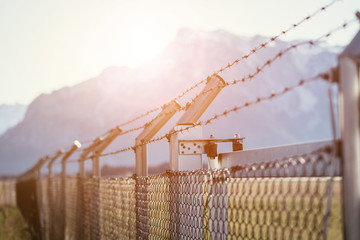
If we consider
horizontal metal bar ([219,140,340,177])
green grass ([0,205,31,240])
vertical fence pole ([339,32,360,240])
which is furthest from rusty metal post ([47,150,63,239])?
vertical fence pole ([339,32,360,240])

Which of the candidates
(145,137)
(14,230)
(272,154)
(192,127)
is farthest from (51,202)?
(272,154)

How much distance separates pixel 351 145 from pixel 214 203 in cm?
113

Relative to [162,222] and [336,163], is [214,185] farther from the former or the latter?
[336,163]

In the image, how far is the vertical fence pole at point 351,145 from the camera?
1655 millimetres

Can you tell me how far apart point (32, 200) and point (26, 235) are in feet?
3.36

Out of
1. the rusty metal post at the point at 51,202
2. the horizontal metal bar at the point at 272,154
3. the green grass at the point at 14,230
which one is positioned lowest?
the green grass at the point at 14,230

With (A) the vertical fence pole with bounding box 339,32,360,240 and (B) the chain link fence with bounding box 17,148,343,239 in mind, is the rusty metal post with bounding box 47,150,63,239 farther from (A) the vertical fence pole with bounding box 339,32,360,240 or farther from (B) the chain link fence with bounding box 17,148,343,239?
(A) the vertical fence pole with bounding box 339,32,360,240

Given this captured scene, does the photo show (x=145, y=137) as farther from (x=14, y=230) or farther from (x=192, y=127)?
(x=14, y=230)

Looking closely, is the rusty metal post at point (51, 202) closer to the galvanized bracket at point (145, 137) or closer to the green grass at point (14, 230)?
the green grass at point (14, 230)

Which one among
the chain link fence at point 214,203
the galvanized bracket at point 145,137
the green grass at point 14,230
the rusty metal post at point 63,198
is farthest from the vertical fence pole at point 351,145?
the green grass at point 14,230

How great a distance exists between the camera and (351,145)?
1.67 m

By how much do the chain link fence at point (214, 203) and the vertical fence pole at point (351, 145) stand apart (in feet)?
0.20

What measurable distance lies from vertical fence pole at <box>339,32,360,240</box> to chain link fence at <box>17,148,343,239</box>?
60 millimetres

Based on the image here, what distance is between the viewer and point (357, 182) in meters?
1.66
